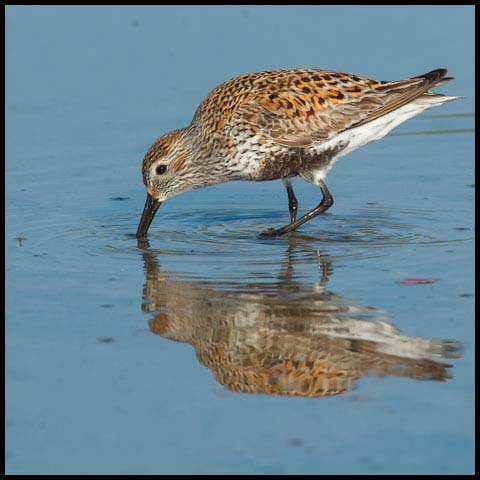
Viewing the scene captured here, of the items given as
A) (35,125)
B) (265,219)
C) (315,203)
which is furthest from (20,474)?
(35,125)

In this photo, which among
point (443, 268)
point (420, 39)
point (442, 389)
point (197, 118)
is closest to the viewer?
point (442, 389)

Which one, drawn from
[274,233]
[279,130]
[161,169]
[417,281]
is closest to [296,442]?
[417,281]

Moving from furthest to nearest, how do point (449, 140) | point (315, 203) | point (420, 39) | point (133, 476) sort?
point (420, 39), point (449, 140), point (315, 203), point (133, 476)

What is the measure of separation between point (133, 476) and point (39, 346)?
2.07 metres

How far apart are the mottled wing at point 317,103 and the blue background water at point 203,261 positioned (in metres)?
0.87

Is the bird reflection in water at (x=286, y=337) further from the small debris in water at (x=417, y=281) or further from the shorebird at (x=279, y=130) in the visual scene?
the shorebird at (x=279, y=130)

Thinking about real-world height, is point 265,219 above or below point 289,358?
above

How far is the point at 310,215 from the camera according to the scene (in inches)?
461

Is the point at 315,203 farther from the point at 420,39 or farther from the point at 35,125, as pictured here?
the point at 420,39

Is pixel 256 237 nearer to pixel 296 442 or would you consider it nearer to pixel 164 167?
pixel 164 167

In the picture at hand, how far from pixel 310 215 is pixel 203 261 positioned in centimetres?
165

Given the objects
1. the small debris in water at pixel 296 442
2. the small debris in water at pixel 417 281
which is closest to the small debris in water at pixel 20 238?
the small debris in water at pixel 417 281

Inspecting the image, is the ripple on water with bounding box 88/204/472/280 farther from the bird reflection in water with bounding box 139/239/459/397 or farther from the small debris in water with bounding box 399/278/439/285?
the small debris in water with bounding box 399/278/439/285

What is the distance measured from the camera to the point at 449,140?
14461mm
